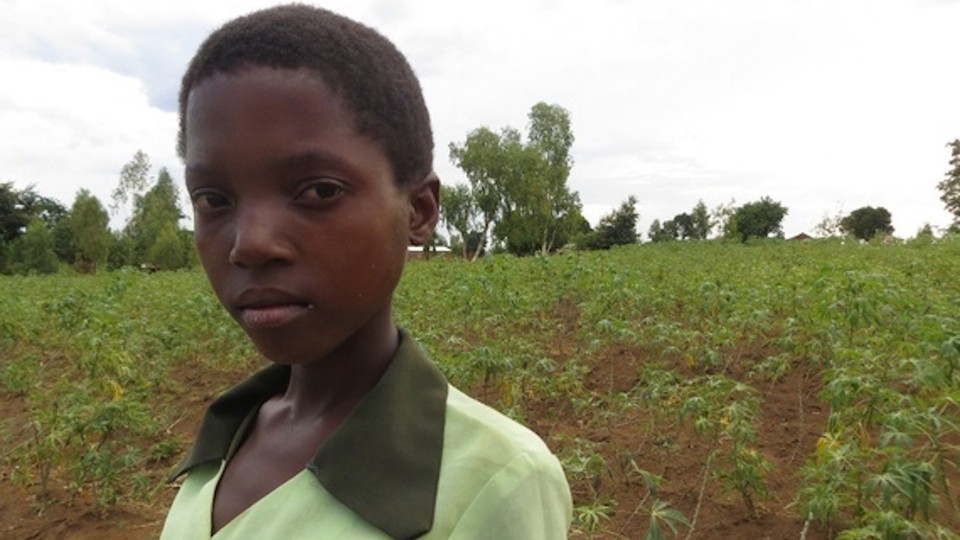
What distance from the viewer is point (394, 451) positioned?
666mm

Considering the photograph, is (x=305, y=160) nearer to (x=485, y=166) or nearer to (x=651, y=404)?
(x=651, y=404)

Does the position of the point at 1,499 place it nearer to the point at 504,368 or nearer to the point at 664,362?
the point at 504,368

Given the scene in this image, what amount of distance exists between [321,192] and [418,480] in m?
0.26

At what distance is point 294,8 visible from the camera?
2.52ft

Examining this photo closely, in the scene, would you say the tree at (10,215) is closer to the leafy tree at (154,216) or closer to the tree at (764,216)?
the leafy tree at (154,216)

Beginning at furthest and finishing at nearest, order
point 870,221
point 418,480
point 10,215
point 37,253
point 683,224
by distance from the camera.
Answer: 1. point 683,224
2. point 870,221
3. point 10,215
4. point 37,253
5. point 418,480

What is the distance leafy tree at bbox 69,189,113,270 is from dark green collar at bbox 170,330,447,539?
2984cm

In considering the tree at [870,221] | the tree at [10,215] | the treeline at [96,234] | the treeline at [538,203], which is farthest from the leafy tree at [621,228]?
the tree at [10,215]

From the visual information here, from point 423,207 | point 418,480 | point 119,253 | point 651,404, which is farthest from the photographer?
point 119,253

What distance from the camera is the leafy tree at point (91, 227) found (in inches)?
1086

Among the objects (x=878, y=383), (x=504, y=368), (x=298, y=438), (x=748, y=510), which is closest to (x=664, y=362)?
(x=504, y=368)

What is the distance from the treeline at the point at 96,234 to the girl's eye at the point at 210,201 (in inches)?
988

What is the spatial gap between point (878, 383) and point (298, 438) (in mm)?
2085

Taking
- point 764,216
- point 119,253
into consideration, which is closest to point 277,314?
point 119,253
